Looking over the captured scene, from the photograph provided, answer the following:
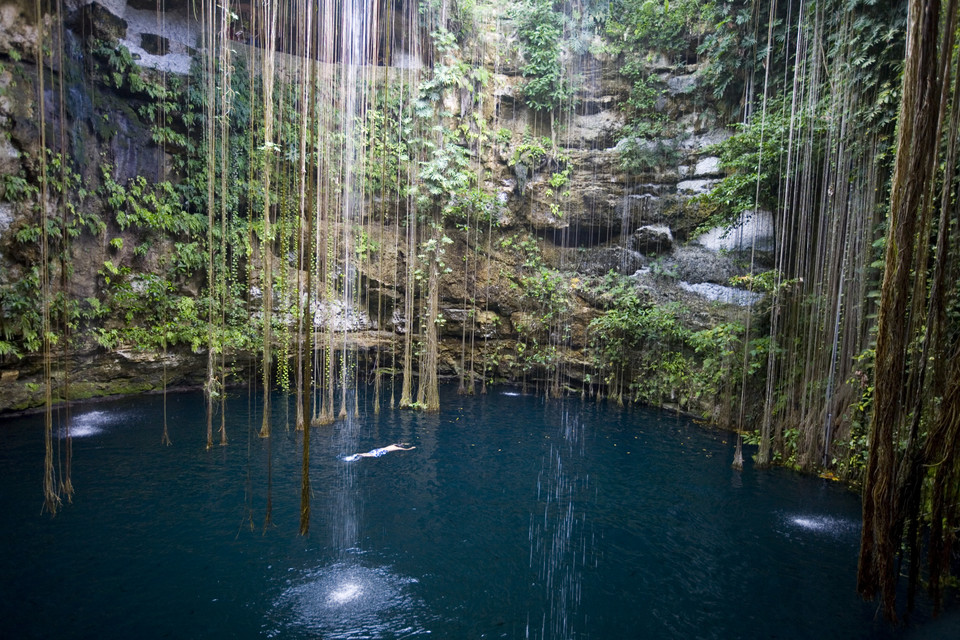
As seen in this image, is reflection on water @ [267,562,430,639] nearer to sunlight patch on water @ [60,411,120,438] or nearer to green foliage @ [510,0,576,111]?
sunlight patch on water @ [60,411,120,438]

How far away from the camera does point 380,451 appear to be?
595 centimetres

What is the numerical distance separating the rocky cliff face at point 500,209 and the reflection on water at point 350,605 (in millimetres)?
3973

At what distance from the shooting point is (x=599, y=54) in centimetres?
1040

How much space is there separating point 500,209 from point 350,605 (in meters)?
8.31

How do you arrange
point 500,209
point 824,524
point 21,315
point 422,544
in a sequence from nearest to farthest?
point 422,544, point 824,524, point 21,315, point 500,209

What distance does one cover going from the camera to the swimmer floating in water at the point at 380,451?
18.7ft

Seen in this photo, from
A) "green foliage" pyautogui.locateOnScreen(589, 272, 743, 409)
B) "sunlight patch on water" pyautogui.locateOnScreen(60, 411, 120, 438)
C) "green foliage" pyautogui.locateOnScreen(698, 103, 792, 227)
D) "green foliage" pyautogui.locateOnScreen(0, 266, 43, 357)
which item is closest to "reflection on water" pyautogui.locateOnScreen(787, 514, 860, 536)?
"green foliage" pyautogui.locateOnScreen(589, 272, 743, 409)

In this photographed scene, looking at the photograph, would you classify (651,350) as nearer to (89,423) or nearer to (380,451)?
(380,451)

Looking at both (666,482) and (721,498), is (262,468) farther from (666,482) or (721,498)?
(721,498)

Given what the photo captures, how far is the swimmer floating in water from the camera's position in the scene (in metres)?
5.70

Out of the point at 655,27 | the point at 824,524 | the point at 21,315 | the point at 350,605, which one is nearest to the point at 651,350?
the point at 824,524

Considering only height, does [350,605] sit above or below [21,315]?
below

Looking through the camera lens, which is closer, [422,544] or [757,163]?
[422,544]

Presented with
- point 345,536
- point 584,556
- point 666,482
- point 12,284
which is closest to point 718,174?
point 666,482
